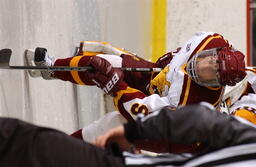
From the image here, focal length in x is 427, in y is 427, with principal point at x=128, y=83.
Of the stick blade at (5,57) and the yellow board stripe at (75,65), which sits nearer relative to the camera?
the stick blade at (5,57)

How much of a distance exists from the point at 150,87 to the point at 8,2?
0.61 metres

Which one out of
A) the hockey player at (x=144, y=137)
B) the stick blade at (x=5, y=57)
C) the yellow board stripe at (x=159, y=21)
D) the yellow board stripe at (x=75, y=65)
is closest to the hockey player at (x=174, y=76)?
the yellow board stripe at (x=75, y=65)

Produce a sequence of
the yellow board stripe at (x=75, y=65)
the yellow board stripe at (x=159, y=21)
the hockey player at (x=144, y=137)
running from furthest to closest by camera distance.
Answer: the yellow board stripe at (x=159, y=21) < the yellow board stripe at (x=75, y=65) < the hockey player at (x=144, y=137)

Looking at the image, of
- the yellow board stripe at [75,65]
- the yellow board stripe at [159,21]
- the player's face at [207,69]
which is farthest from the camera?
the yellow board stripe at [159,21]

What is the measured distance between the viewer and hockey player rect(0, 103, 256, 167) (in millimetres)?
854

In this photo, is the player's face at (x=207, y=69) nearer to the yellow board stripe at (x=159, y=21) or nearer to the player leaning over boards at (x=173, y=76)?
the player leaning over boards at (x=173, y=76)

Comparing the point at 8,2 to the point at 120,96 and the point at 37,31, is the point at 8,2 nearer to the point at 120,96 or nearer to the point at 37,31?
the point at 37,31

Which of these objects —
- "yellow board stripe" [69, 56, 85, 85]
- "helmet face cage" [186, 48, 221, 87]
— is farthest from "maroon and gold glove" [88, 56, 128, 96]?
"helmet face cage" [186, 48, 221, 87]

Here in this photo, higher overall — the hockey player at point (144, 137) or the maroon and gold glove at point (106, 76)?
the maroon and gold glove at point (106, 76)

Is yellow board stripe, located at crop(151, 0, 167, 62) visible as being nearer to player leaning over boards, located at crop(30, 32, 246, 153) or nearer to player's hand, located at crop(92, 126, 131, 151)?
player leaning over boards, located at crop(30, 32, 246, 153)

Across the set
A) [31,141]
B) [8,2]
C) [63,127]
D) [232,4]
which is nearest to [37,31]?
[8,2]

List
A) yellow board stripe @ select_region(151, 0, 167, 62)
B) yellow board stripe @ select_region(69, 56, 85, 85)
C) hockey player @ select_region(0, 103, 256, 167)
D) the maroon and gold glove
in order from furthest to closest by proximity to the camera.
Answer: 1. yellow board stripe @ select_region(151, 0, 167, 62)
2. yellow board stripe @ select_region(69, 56, 85, 85)
3. the maroon and gold glove
4. hockey player @ select_region(0, 103, 256, 167)

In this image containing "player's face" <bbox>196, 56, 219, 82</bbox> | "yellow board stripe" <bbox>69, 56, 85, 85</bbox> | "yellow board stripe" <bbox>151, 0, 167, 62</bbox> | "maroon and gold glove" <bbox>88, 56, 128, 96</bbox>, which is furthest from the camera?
"yellow board stripe" <bbox>151, 0, 167, 62</bbox>

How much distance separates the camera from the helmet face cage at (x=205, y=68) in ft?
4.45
